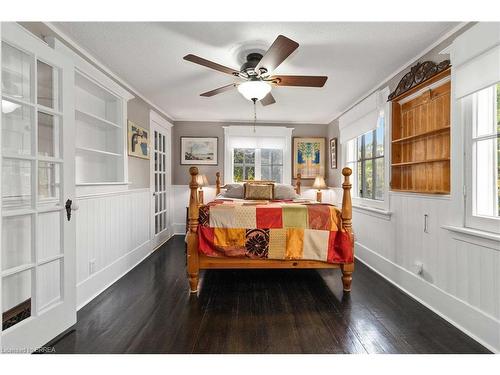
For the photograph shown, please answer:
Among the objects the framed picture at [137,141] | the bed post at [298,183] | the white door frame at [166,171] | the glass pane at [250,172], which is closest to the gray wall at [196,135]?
the white door frame at [166,171]

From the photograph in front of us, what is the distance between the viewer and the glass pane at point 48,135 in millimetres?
1721

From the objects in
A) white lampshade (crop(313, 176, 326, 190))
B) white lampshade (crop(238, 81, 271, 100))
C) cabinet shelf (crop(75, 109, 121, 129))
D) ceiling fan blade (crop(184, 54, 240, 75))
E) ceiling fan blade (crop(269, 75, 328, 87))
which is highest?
ceiling fan blade (crop(184, 54, 240, 75))

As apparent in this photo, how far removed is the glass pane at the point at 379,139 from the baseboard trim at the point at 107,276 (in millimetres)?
3448

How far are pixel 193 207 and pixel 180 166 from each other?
9.52 feet

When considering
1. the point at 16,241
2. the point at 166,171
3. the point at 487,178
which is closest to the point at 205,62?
the point at 16,241

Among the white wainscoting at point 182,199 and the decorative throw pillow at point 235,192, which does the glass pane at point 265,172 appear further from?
the decorative throw pillow at point 235,192

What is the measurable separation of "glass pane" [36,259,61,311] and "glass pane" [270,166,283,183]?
3.98 meters

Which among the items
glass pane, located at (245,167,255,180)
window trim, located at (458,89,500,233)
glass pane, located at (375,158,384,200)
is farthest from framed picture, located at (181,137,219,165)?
window trim, located at (458,89,500,233)

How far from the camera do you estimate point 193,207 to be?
2465 mm

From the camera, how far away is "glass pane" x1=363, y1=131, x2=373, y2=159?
3469 millimetres

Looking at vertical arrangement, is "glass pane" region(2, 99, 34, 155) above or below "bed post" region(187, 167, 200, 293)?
above

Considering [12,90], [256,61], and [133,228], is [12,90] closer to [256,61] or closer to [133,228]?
[256,61]

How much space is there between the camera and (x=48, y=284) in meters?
1.76

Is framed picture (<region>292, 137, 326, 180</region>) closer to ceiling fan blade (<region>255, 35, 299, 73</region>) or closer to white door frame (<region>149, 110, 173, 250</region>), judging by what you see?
white door frame (<region>149, 110, 173, 250</region>)
